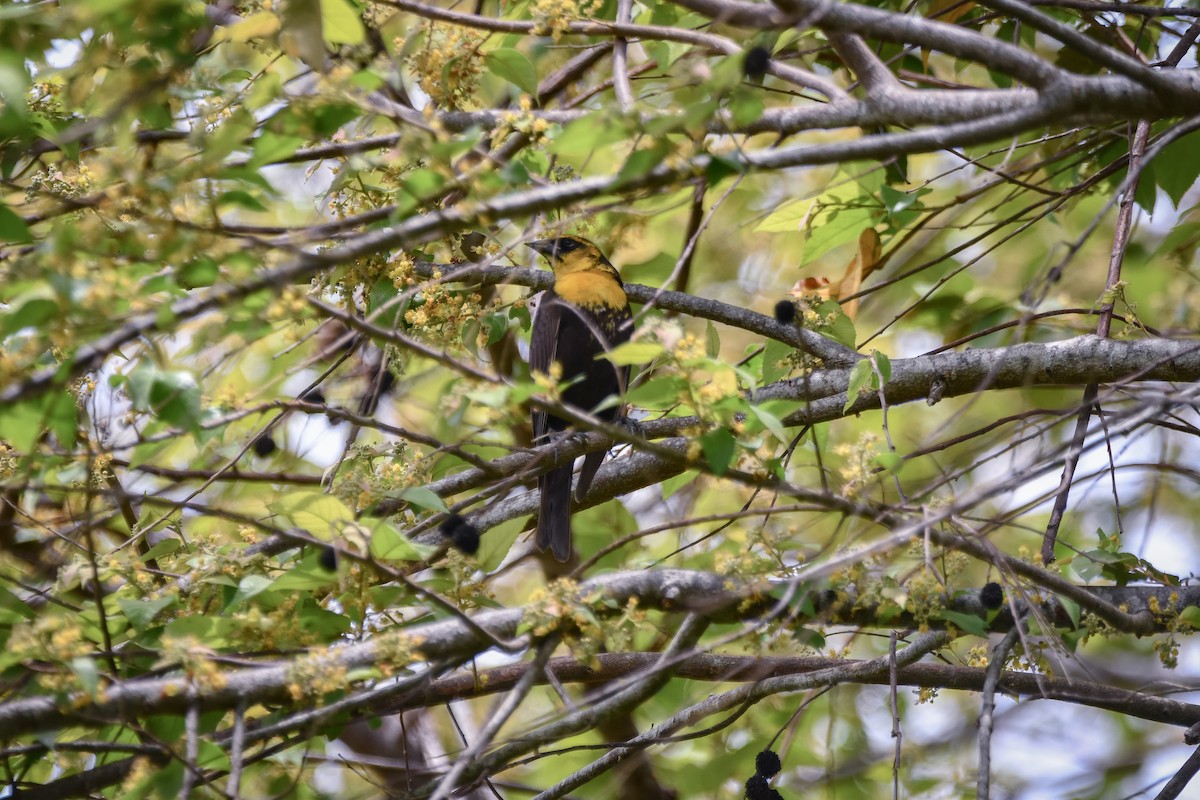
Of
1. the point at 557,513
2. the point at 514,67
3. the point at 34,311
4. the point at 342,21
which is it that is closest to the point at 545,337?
the point at 557,513

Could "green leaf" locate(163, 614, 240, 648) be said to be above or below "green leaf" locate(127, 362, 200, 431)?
below

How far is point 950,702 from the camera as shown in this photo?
5953 mm

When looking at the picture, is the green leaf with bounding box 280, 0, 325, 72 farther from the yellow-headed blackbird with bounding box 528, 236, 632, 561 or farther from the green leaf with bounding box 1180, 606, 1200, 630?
the green leaf with bounding box 1180, 606, 1200, 630

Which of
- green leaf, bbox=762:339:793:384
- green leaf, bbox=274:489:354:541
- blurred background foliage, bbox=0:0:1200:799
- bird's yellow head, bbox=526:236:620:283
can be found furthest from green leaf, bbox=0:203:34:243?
bird's yellow head, bbox=526:236:620:283

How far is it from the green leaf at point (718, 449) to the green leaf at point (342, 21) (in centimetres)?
102

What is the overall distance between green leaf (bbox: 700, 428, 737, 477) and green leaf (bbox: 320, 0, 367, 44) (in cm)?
102

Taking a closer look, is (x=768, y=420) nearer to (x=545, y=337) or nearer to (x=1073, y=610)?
(x=1073, y=610)

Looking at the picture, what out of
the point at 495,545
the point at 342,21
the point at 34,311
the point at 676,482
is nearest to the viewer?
the point at 34,311

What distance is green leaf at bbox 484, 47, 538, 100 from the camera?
2.77m

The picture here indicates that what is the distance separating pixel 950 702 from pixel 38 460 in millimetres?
5200

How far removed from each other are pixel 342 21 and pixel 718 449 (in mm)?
1099

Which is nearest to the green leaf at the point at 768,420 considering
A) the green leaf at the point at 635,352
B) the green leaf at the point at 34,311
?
the green leaf at the point at 635,352

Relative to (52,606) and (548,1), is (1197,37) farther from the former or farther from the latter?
(52,606)

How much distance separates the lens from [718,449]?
6.59ft
